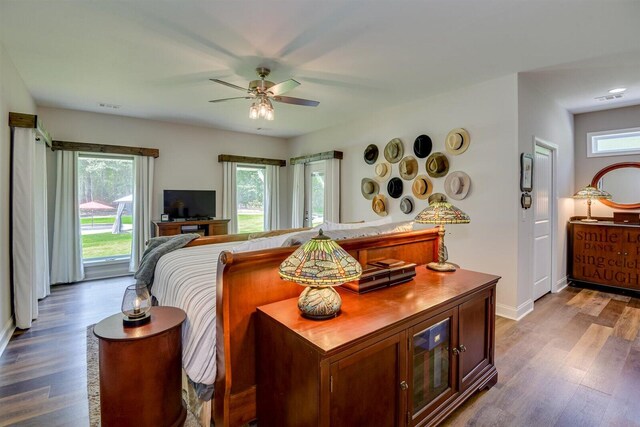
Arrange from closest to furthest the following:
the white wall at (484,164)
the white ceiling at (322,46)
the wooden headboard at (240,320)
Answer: the wooden headboard at (240,320)
the white ceiling at (322,46)
the white wall at (484,164)

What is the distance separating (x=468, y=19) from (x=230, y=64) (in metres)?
2.12

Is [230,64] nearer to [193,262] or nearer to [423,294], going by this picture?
[193,262]

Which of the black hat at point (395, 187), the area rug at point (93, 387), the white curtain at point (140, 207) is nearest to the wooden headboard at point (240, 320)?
the area rug at point (93, 387)

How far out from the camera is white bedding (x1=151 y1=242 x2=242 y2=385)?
1.64 meters

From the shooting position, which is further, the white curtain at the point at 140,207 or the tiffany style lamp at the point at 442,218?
the white curtain at the point at 140,207

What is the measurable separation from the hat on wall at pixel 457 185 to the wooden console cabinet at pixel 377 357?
1.94 meters

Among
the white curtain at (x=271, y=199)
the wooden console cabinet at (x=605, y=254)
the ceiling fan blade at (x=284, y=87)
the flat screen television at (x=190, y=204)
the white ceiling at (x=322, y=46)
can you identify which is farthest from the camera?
the white curtain at (x=271, y=199)

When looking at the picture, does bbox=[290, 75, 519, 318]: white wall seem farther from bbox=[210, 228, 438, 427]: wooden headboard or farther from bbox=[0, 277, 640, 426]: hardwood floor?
bbox=[210, 228, 438, 427]: wooden headboard

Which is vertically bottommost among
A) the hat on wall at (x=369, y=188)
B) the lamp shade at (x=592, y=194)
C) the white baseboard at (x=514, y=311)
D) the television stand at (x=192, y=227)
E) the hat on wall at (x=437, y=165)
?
the white baseboard at (x=514, y=311)

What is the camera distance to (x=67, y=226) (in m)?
4.72

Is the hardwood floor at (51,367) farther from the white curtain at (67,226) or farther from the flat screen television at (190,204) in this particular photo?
the flat screen television at (190,204)

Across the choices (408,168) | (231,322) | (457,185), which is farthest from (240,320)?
(408,168)

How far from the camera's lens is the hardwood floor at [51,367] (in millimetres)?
1910

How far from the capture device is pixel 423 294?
5.92ft
